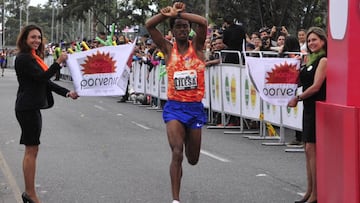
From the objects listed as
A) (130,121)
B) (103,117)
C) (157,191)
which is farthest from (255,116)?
(157,191)

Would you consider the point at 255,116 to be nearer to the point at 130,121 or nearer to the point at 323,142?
the point at 130,121

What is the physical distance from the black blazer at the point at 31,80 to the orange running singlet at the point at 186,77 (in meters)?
1.18

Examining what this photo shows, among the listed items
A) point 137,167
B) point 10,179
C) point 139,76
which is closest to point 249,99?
point 137,167

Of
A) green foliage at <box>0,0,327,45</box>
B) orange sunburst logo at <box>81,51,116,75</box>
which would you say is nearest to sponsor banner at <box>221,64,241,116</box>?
green foliage at <box>0,0,327,45</box>

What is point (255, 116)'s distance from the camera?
14.5m

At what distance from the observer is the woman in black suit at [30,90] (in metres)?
6.95

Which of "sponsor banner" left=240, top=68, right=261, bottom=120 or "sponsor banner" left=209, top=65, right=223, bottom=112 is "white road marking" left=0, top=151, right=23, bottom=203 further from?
"sponsor banner" left=209, top=65, right=223, bottom=112

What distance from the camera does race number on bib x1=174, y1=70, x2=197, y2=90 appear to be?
281 inches

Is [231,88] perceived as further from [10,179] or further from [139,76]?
[139,76]

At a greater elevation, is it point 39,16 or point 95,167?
point 39,16

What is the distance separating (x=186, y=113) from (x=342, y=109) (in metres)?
2.45

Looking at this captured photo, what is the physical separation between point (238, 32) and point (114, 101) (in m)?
8.76

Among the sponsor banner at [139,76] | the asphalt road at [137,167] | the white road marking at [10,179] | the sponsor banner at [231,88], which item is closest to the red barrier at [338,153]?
the asphalt road at [137,167]

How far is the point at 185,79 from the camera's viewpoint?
23.4 feet
